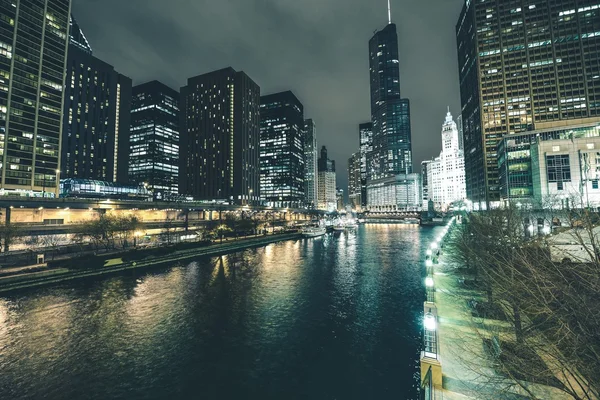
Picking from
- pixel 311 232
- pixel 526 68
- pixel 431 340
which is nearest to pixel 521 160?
pixel 526 68

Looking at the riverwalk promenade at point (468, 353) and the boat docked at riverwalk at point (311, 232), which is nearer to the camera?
the riverwalk promenade at point (468, 353)

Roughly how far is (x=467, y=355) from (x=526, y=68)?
189319 mm

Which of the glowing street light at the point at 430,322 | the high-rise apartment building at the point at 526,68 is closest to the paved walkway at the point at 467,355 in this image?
the glowing street light at the point at 430,322

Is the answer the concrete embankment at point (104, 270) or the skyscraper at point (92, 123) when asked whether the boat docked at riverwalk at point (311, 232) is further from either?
the skyscraper at point (92, 123)

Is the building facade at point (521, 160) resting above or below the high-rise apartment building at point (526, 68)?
below

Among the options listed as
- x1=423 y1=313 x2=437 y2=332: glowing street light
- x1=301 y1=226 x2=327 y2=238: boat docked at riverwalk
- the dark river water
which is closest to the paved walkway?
x1=423 y1=313 x2=437 y2=332: glowing street light

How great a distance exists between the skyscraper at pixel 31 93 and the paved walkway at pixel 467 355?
13697 cm

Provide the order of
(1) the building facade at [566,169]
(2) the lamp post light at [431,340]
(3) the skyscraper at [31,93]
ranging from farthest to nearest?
(3) the skyscraper at [31,93], (1) the building facade at [566,169], (2) the lamp post light at [431,340]

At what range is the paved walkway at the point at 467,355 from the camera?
1166 cm

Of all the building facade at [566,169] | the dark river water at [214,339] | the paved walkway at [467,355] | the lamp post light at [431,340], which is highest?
the building facade at [566,169]

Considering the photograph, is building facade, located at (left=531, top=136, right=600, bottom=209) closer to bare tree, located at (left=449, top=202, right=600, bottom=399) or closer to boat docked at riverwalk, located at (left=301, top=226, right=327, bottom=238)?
boat docked at riverwalk, located at (left=301, top=226, right=327, bottom=238)

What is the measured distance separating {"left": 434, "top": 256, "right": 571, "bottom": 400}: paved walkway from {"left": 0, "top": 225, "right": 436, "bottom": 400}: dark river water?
3.41 meters

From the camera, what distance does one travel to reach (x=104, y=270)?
43.8 m

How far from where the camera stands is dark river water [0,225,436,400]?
55.2 feet
